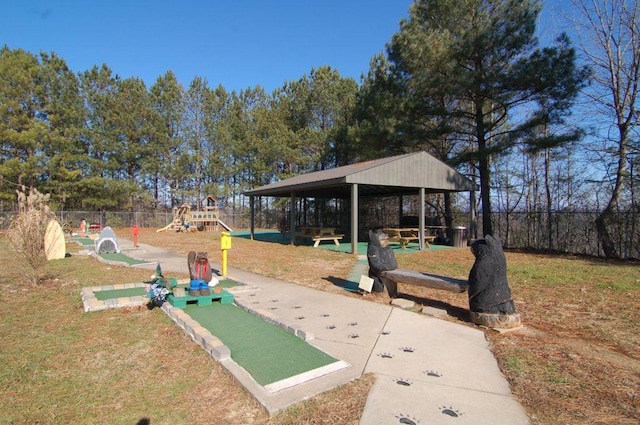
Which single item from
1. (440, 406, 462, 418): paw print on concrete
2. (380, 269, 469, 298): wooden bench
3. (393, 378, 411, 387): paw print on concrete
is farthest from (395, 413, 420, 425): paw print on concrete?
(380, 269, 469, 298): wooden bench

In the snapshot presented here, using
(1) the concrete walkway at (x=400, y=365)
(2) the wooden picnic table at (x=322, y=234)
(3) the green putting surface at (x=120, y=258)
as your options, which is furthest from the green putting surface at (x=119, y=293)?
(2) the wooden picnic table at (x=322, y=234)

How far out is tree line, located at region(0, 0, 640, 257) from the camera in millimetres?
13875

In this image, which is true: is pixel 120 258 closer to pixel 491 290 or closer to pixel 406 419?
pixel 491 290

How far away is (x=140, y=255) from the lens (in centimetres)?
1241

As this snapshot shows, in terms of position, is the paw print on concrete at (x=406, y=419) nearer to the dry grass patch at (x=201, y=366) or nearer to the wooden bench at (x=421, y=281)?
the dry grass patch at (x=201, y=366)

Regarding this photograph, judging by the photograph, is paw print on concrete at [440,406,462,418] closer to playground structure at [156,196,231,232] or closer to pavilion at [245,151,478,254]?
pavilion at [245,151,478,254]

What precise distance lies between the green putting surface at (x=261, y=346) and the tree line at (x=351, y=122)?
1337 cm

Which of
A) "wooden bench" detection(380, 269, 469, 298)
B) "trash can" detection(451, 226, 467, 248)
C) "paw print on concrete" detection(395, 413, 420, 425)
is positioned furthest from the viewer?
"trash can" detection(451, 226, 467, 248)

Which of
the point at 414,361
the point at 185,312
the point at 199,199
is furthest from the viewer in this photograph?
the point at 199,199

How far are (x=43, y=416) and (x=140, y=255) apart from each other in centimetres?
1064

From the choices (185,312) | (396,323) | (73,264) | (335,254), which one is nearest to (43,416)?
(185,312)

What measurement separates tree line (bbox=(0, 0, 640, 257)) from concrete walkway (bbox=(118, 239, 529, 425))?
11.9 m

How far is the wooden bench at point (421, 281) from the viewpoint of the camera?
5.13 meters

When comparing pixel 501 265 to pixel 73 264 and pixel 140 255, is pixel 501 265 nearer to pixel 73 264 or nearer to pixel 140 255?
pixel 73 264
